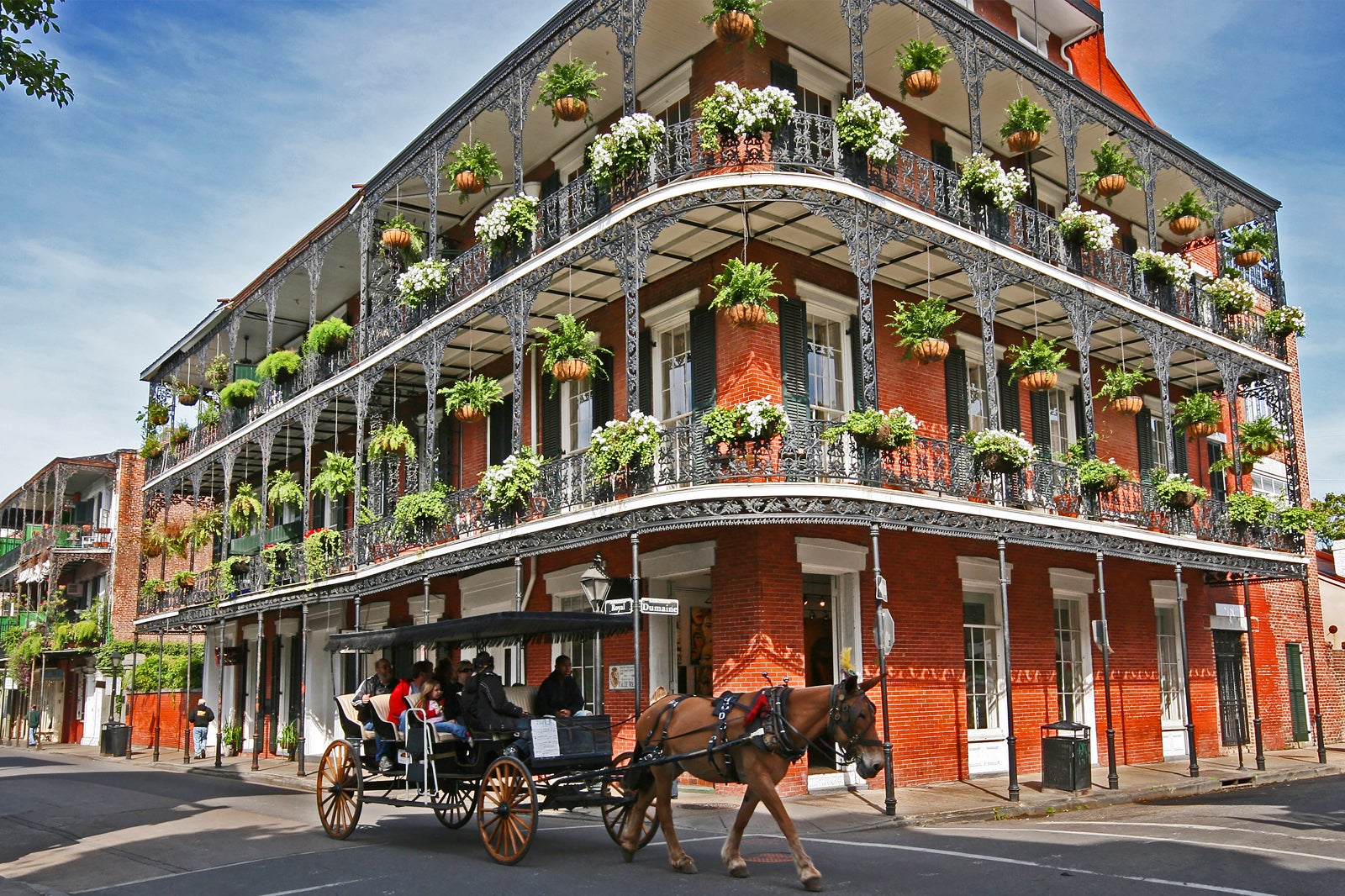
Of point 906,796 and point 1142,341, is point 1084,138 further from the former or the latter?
point 906,796

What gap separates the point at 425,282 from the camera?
63.3ft

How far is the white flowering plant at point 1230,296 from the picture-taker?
20859 mm

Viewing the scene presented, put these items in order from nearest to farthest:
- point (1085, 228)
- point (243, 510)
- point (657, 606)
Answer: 1. point (657, 606)
2. point (1085, 228)
3. point (243, 510)

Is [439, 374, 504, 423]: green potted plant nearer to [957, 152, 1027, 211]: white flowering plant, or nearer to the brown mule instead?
[957, 152, 1027, 211]: white flowering plant

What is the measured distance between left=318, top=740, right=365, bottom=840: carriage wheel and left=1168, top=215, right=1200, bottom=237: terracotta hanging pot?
17.1 meters

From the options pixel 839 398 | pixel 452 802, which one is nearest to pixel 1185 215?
pixel 839 398

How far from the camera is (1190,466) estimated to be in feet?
75.5

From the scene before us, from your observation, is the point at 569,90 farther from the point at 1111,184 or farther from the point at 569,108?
the point at 1111,184

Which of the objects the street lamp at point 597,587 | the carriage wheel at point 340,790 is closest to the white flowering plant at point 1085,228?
the street lamp at point 597,587

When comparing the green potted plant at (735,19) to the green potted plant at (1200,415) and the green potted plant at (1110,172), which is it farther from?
the green potted plant at (1200,415)

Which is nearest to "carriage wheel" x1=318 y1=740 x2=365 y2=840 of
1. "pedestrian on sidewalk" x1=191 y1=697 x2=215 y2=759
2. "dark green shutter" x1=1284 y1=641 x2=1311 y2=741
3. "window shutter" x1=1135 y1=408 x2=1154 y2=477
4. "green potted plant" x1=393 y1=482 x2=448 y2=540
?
"green potted plant" x1=393 y1=482 x2=448 y2=540

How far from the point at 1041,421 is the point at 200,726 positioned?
67.0 ft

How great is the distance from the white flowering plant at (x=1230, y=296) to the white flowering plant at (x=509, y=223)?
12.5 meters

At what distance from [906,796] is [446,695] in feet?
21.5
